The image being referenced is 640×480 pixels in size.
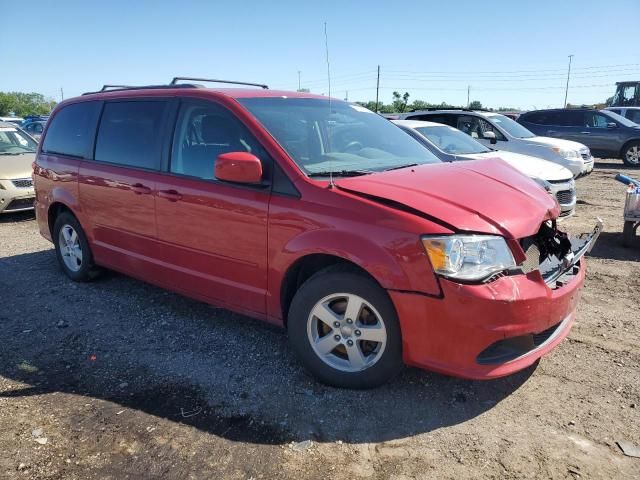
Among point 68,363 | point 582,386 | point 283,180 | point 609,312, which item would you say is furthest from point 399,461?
point 609,312

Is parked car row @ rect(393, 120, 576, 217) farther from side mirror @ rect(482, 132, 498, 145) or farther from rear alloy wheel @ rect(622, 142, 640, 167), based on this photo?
rear alloy wheel @ rect(622, 142, 640, 167)

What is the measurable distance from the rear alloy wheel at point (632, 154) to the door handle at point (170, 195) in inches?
633

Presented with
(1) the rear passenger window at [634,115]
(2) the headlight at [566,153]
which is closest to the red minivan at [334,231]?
(2) the headlight at [566,153]

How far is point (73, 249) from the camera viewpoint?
534cm

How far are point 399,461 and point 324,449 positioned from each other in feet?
1.28

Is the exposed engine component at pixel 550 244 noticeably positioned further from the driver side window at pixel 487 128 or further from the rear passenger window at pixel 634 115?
the rear passenger window at pixel 634 115

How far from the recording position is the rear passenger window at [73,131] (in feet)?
16.2

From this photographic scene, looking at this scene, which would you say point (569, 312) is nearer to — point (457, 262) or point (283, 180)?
point (457, 262)

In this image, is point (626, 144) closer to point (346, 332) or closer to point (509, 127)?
point (509, 127)

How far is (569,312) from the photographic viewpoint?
10.5 ft

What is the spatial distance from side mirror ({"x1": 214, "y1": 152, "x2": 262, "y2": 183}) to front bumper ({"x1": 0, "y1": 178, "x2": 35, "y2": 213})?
6562mm

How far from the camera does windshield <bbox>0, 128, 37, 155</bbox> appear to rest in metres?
9.52

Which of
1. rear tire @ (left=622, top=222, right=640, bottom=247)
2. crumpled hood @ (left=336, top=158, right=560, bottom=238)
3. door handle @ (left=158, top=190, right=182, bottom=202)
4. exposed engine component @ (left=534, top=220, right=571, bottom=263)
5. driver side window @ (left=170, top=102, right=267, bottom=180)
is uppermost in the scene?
driver side window @ (left=170, top=102, right=267, bottom=180)

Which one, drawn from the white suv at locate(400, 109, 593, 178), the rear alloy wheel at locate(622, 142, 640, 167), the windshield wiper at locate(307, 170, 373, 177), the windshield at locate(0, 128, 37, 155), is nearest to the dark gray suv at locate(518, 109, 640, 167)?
the rear alloy wheel at locate(622, 142, 640, 167)
